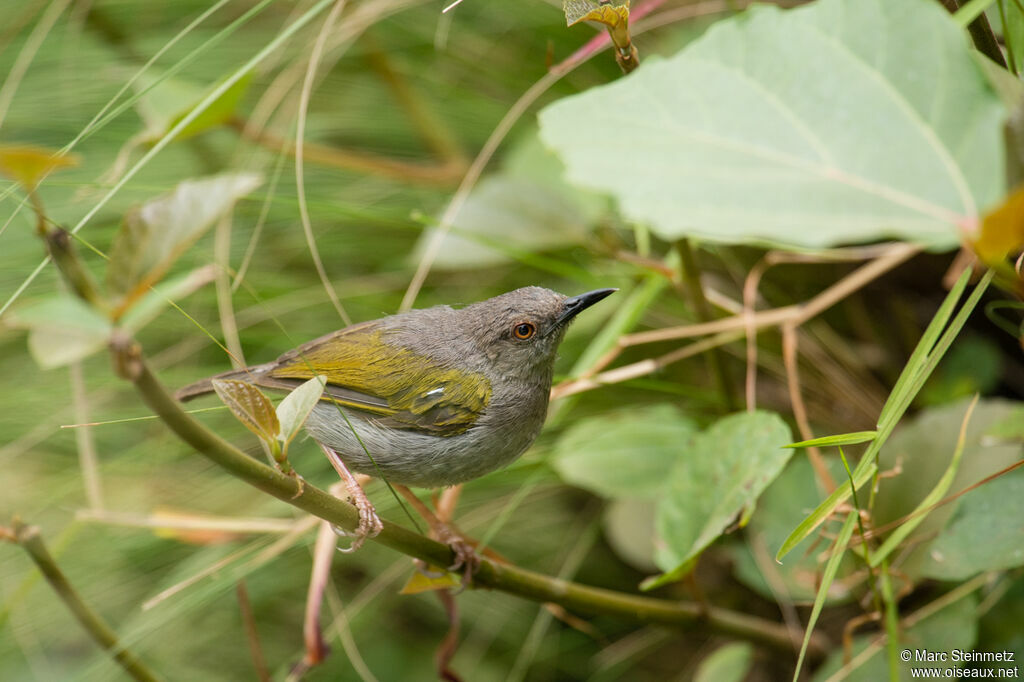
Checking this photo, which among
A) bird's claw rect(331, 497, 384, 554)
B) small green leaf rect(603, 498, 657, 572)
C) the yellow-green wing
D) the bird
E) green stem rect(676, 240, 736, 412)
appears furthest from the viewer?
small green leaf rect(603, 498, 657, 572)

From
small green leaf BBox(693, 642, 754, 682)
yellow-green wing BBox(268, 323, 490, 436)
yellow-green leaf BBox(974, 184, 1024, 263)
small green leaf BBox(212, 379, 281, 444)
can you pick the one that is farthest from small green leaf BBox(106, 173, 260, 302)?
small green leaf BBox(693, 642, 754, 682)

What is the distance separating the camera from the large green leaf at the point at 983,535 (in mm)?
1886

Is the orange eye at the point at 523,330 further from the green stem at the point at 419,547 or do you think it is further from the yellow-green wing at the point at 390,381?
the green stem at the point at 419,547

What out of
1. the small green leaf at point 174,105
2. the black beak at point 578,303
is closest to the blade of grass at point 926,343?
the black beak at point 578,303

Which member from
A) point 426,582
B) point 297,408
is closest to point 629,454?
point 426,582

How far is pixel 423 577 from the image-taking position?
77.3 inches

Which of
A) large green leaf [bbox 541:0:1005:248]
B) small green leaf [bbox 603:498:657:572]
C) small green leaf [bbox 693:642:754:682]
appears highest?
large green leaf [bbox 541:0:1005:248]

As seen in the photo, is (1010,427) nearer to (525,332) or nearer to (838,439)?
(838,439)

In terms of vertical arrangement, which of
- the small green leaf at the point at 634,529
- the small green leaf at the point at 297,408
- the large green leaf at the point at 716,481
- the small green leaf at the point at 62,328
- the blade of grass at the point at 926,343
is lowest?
the small green leaf at the point at 634,529

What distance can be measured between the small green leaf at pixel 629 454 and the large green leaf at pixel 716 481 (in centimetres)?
21

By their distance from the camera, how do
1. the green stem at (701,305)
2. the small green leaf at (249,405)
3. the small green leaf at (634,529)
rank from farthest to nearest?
the small green leaf at (634,529), the green stem at (701,305), the small green leaf at (249,405)

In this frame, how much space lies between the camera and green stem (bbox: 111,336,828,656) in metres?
1.08

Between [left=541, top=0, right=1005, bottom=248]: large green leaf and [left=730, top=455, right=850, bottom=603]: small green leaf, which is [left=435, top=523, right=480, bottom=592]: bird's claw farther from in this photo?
[left=541, top=0, right=1005, bottom=248]: large green leaf

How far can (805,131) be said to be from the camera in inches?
48.7
